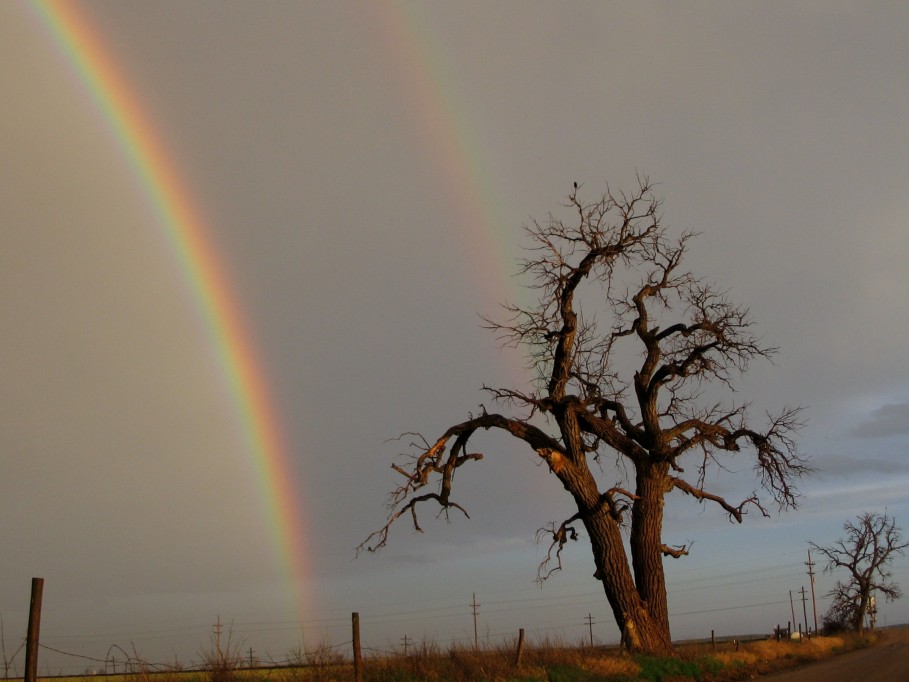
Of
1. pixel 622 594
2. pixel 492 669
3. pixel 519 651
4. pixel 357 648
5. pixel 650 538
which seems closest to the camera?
pixel 357 648

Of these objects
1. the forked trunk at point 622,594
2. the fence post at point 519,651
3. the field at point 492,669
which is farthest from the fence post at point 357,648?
the forked trunk at point 622,594

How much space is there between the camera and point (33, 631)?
9289mm

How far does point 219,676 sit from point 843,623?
70120mm

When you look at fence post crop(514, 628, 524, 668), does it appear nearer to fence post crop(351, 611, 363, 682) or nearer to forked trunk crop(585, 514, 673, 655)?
forked trunk crop(585, 514, 673, 655)

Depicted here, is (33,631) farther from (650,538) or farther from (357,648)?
(650,538)

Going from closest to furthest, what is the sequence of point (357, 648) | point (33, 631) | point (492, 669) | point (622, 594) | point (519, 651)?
point (33, 631)
point (357, 648)
point (492, 669)
point (519, 651)
point (622, 594)

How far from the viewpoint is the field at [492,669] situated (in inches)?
537

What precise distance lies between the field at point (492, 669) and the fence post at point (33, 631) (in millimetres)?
3394

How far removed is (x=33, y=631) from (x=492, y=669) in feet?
27.7

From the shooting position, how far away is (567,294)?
20578 millimetres

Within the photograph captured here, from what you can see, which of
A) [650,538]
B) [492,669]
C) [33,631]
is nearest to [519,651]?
[492,669]

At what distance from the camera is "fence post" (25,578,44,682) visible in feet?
29.7

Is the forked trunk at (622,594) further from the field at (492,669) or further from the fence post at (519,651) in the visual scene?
the fence post at (519,651)

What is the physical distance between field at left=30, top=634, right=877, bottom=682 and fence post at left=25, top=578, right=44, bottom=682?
11.1 feet
